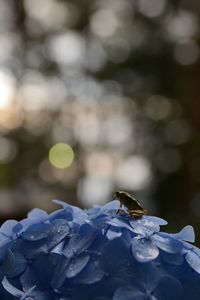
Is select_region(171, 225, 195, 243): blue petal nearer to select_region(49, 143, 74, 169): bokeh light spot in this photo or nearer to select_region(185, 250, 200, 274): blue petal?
select_region(185, 250, 200, 274): blue petal

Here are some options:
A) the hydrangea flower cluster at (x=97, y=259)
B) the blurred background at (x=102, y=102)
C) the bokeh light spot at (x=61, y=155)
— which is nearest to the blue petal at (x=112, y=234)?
the hydrangea flower cluster at (x=97, y=259)

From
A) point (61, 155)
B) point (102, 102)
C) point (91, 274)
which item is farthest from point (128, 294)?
point (61, 155)

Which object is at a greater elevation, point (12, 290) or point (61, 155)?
point (12, 290)

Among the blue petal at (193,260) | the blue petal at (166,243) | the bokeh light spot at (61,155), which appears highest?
the blue petal at (166,243)

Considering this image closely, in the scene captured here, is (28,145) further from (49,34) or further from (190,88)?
(190,88)

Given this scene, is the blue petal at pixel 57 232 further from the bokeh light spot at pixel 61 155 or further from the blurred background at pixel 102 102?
the bokeh light spot at pixel 61 155

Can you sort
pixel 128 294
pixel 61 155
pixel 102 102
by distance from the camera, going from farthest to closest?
1. pixel 61 155
2. pixel 102 102
3. pixel 128 294

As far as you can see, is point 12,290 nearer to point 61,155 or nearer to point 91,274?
point 91,274

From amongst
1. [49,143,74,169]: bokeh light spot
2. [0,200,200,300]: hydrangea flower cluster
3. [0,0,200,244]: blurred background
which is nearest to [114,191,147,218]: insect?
[0,200,200,300]: hydrangea flower cluster
